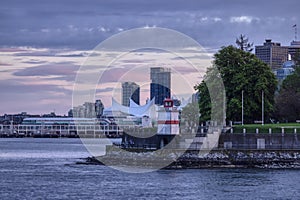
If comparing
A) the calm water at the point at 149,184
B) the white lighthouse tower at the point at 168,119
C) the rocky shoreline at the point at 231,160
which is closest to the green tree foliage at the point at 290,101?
the rocky shoreline at the point at 231,160

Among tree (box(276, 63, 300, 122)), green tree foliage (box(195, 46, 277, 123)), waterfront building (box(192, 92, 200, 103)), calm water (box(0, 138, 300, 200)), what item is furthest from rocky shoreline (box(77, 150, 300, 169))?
waterfront building (box(192, 92, 200, 103))

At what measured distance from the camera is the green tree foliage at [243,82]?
97.3 metres

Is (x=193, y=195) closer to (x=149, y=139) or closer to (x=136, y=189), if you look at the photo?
(x=136, y=189)

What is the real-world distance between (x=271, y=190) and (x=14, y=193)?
15812 mm

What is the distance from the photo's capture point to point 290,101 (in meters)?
101

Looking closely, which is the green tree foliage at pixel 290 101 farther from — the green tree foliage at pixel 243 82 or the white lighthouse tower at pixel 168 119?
the white lighthouse tower at pixel 168 119

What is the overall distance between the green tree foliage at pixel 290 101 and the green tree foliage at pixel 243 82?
2.75 meters

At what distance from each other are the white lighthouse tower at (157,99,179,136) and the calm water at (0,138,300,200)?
6.08 m

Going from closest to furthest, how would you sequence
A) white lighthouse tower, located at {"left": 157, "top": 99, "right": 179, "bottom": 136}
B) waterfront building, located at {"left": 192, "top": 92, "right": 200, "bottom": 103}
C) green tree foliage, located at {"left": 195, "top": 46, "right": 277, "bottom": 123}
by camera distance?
white lighthouse tower, located at {"left": 157, "top": 99, "right": 179, "bottom": 136} < green tree foliage, located at {"left": 195, "top": 46, "right": 277, "bottom": 123} < waterfront building, located at {"left": 192, "top": 92, "right": 200, "bottom": 103}

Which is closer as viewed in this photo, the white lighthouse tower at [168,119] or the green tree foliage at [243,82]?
the white lighthouse tower at [168,119]

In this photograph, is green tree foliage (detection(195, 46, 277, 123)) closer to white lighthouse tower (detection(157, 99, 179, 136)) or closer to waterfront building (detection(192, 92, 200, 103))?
waterfront building (detection(192, 92, 200, 103))

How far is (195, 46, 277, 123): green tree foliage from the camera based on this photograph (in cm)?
9731

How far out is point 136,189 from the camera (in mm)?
56312

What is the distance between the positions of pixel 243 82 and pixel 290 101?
7244mm
